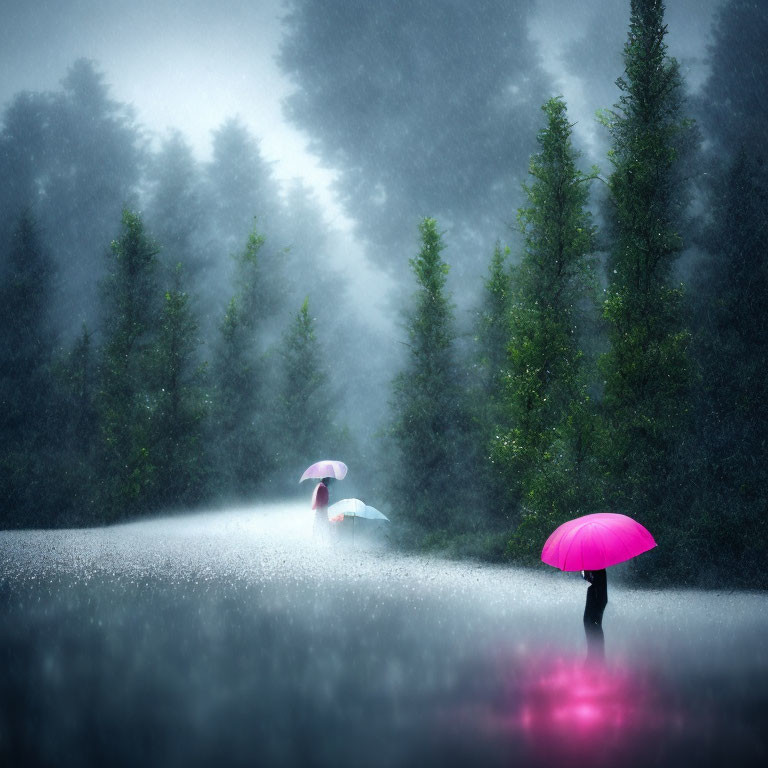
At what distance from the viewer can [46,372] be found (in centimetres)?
2920

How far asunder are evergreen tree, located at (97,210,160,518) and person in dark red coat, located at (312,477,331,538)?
33.0 feet

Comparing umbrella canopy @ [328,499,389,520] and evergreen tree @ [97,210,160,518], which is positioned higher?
evergreen tree @ [97,210,160,518]

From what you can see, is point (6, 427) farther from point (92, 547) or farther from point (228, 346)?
point (92, 547)

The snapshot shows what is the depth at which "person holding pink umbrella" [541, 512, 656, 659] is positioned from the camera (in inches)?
252

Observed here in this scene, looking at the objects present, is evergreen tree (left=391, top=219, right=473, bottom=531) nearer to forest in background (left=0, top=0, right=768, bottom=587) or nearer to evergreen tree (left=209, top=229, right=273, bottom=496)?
forest in background (left=0, top=0, right=768, bottom=587)

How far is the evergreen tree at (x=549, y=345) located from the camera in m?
13.2

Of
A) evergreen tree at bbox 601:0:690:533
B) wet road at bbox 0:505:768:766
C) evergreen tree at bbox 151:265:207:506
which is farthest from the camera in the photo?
evergreen tree at bbox 151:265:207:506

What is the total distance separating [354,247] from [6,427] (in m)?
26.0

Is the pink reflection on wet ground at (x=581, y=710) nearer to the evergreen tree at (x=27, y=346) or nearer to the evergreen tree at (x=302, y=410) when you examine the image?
the evergreen tree at (x=302, y=410)

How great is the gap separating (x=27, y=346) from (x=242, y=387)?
36.2ft

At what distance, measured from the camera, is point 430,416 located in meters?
17.8

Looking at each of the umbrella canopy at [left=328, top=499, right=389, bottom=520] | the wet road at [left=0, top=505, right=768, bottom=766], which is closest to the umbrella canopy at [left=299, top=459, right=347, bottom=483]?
the umbrella canopy at [left=328, top=499, right=389, bottom=520]

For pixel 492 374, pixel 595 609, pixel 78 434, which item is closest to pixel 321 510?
pixel 595 609

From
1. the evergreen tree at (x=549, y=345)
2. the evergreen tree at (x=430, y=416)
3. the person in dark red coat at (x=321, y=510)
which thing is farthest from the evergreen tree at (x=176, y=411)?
the evergreen tree at (x=549, y=345)
